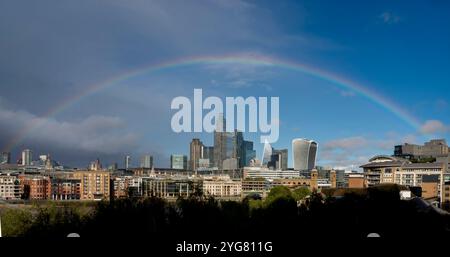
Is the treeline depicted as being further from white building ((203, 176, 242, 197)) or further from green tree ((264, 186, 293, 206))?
white building ((203, 176, 242, 197))

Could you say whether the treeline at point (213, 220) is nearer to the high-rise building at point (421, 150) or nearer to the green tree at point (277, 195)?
A: the green tree at point (277, 195)

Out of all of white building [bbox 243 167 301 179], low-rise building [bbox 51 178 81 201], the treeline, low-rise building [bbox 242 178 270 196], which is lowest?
low-rise building [bbox 51 178 81 201]

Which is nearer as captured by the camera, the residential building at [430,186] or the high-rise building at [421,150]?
the residential building at [430,186]

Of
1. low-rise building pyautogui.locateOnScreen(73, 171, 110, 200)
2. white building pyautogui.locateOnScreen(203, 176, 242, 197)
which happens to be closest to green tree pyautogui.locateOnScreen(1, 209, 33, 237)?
white building pyautogui.locateOnScreen(203, 176, 242, 197)

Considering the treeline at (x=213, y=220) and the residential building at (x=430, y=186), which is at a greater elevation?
the treeline at (x=213, y=220)

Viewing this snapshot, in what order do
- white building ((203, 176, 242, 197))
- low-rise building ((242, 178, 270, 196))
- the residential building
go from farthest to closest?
white building ((203, 176, 242, 197))
low-rise building ((242, 178, 270, 196))
the residential building

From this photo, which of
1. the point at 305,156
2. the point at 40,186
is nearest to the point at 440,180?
the point at 305,156

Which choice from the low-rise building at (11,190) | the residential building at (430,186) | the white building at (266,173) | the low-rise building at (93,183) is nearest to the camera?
the residential building at (430,186)

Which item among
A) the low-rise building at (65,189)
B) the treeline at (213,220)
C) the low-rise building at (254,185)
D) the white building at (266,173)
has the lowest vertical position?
the low-rise building at (65,189)

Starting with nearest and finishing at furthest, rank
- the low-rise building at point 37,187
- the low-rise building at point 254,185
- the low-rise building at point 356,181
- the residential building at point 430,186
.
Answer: the residential building at point 430,186 → the low-rise building at point 356,181 → the low-rise building at point 254,185 → the low-rise building at point 37,187

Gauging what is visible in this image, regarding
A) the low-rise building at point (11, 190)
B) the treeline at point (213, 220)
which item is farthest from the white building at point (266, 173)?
the treeline at point (213, 220)
